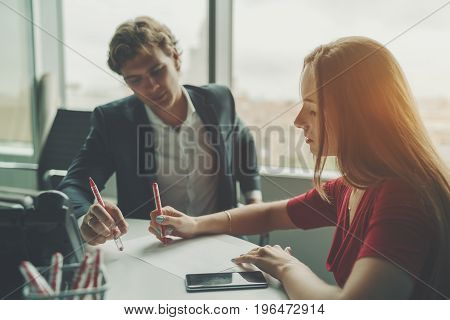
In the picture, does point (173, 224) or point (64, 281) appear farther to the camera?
point (173, 224)

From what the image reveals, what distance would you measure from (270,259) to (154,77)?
0.48 m

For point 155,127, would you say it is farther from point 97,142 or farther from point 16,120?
point 16,120

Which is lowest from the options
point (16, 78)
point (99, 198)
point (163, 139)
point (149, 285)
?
point (149, 285)

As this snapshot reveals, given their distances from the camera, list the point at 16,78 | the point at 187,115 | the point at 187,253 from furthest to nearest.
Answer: the point at 187,115 → the point at 16,78 → the point at 187,253

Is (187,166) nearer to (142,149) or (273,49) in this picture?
(142,149)

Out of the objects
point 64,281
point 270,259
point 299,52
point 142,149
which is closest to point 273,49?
point 299,52

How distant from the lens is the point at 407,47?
740mm

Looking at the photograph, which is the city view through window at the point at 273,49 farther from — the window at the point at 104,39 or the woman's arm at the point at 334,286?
the woman's arm at the point at 334,286

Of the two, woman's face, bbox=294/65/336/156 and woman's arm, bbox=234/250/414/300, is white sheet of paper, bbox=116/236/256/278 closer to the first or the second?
woman's arm, bbox=234/250/414/300

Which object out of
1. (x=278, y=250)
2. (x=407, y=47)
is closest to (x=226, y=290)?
(x=278, y=250)

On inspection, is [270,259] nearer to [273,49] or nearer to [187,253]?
[187,253]

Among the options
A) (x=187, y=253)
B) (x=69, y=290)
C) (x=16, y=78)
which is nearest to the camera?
(x=69, y=290)

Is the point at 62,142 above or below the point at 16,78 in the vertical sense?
below

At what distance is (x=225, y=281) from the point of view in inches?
24.1
